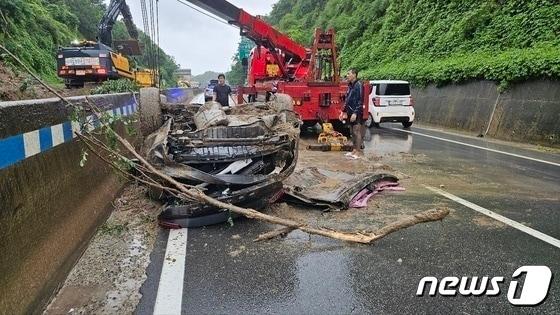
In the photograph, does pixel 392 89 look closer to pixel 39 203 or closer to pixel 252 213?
pixel 252 213

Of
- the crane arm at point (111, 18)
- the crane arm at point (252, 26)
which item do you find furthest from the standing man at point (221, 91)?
the crane arm at point (111, 18)

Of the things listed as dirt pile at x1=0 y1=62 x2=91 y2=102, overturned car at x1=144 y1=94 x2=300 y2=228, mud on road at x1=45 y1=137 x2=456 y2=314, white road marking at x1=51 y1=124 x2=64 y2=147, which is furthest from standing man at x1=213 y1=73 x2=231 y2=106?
white road marking at x1=51 y1=124 x2=64 y2=147

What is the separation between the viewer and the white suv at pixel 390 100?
Result: 51.3 ft

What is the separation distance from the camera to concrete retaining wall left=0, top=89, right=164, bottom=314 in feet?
9.05

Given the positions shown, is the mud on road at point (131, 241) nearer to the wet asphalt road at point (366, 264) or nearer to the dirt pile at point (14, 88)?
the wet asphalt road at point (366, 264)

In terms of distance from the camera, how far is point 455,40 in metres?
19.8

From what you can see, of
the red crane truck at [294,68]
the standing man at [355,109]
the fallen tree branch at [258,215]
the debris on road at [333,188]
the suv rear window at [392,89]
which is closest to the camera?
the fallen tree branch at [258,215]

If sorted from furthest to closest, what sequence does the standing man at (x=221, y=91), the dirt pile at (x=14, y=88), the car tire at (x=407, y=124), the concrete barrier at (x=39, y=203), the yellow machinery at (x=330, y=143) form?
1. the car tire at (x=407, y=124)
2. the standing man at (x=221, y=91)
3. the yellow machinery at (x=330, y=143)
4. the dirt pile at (x=14, y=88)
5. the concrete barrier at (x=39, y=203)

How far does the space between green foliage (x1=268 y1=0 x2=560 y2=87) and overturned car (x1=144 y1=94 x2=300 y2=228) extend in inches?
406

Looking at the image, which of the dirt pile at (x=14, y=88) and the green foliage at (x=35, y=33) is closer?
the dirt pile at (x=14, y=88)

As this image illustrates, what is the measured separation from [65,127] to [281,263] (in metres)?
2.26

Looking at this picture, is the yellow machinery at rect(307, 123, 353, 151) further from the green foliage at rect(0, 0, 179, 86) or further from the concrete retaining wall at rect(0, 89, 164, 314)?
the concrete retaining wall at rect(0, 89, 164, 314)

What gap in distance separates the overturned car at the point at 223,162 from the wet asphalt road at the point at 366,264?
0.28 metres

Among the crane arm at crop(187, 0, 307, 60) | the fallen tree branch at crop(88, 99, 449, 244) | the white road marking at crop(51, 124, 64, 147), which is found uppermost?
the crane arm at crop(187, 0, 307, 60)
